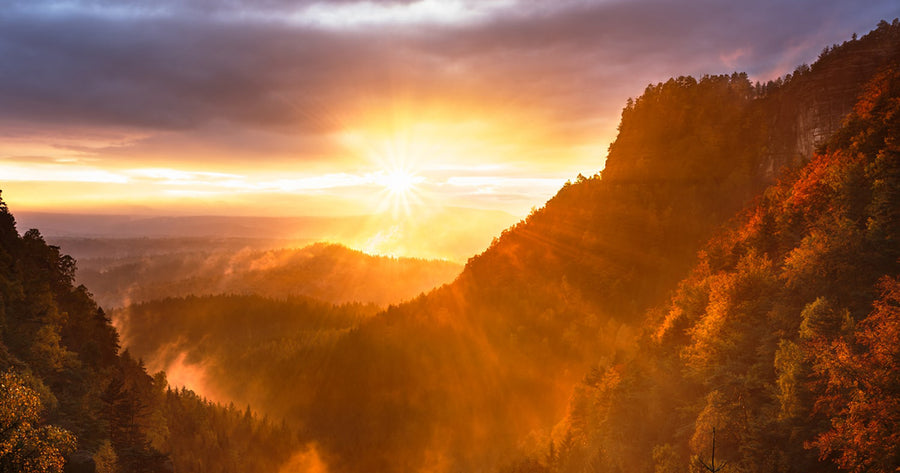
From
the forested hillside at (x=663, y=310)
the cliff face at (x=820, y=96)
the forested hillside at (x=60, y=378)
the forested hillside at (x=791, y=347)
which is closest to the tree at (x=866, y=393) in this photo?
the forested hillside at (x=791, y=347)

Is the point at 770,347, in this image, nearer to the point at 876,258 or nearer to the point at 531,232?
the point at 876,258

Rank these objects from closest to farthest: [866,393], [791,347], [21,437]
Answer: [866,393], [21,437], [791,347]

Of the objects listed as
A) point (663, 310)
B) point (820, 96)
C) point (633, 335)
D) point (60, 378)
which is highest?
point (820, 96)

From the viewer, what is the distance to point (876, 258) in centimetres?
3094

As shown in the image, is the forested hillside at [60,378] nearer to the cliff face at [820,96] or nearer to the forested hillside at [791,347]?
the forested hillside at [791,347]

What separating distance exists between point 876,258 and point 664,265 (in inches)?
1702

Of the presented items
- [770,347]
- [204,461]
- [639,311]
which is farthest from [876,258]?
[204,461]

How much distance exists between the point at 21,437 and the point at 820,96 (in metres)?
83.5

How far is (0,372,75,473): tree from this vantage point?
26156mm

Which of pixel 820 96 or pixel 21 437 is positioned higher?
pixel 820 96

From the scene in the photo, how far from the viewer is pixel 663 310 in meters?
56.1

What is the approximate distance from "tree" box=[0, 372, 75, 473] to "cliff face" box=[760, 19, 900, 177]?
2833 inches

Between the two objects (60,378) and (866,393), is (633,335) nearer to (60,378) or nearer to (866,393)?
(866,393)

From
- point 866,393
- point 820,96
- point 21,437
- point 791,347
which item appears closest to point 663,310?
point 791,347
